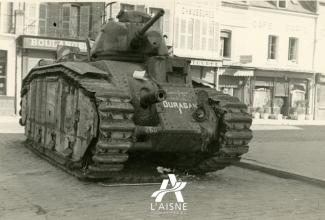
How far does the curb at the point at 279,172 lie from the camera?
8955mm

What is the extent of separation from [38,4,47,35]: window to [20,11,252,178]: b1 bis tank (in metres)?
15.5

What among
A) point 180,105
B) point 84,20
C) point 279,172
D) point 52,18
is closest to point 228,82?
point 84,20

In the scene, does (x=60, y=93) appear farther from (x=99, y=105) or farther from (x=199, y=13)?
(x=199, y=13)

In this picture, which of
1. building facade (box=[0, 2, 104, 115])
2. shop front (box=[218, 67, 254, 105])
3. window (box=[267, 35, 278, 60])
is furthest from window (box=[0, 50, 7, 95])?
window (box=[267, 35, 278, 60])

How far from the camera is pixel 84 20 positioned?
2594 centimetres

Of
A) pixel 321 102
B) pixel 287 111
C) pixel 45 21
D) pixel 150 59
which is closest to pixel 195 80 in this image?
pixel 150 59

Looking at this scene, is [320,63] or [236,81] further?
[320,63]

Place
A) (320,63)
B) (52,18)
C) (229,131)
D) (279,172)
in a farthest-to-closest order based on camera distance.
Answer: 1. (320,63)
2. (52,18)
3. (279,172)
4. (229,131)

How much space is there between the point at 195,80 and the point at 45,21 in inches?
667

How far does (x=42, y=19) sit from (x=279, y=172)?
18.1 m

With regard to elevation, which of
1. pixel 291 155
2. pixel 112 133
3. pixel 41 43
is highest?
pixel 41 43

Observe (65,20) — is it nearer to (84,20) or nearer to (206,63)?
(84,20)

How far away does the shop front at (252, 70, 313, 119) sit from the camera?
3212cm

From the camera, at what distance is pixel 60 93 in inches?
380
